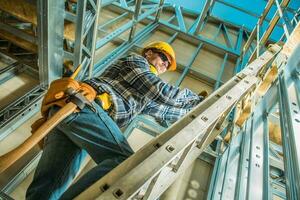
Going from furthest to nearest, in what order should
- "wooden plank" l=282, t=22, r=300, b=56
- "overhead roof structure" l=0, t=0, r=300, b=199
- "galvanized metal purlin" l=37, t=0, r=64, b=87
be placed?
"galvanized metal purlin" l=37, t=0, r=64, b=87 < "wooden plank" l=282, t=22, r=300, b=56 < "overhead roof structure" l=0, t=0, r=300, b=199

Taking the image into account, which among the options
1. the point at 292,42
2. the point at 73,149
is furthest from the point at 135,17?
the point at 73,149

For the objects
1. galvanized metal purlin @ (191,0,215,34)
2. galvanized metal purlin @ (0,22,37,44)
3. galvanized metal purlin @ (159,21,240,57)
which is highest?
galvanized metal purlin @ (191,0,215,34)

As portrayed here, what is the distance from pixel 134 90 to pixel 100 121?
2.48 ft

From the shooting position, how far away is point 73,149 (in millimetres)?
2826

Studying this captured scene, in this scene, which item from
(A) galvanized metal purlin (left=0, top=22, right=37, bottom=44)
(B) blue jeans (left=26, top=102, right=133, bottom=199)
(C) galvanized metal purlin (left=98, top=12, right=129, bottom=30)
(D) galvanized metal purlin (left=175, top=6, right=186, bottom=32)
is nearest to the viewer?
(B) blue jeans (left=26, top=102, right=133, bottom=199)

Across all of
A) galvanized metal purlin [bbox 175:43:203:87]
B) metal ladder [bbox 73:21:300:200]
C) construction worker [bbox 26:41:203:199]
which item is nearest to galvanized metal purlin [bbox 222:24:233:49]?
galvanized metal purlin [bbox 175:43:203:87]

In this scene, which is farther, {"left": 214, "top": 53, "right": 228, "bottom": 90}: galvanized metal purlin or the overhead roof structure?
{"left": 214, "top": 53, "right": 228, "bottom": 90}: galvanized metal purlin

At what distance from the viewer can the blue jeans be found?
2521 millimetres

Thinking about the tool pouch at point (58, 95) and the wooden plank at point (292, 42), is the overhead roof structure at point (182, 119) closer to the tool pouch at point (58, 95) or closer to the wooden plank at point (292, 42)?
the wooden plank at point (292, 42)

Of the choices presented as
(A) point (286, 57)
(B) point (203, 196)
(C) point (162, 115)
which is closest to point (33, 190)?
(C) point (162, 115)

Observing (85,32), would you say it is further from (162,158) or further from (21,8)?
(162,158)

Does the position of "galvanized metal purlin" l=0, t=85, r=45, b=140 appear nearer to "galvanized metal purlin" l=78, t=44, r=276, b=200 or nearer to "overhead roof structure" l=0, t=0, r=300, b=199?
"overhead roof structure" l=0, t=0, r=300, b=199

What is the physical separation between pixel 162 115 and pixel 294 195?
2290 millimetres

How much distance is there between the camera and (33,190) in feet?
8.21
